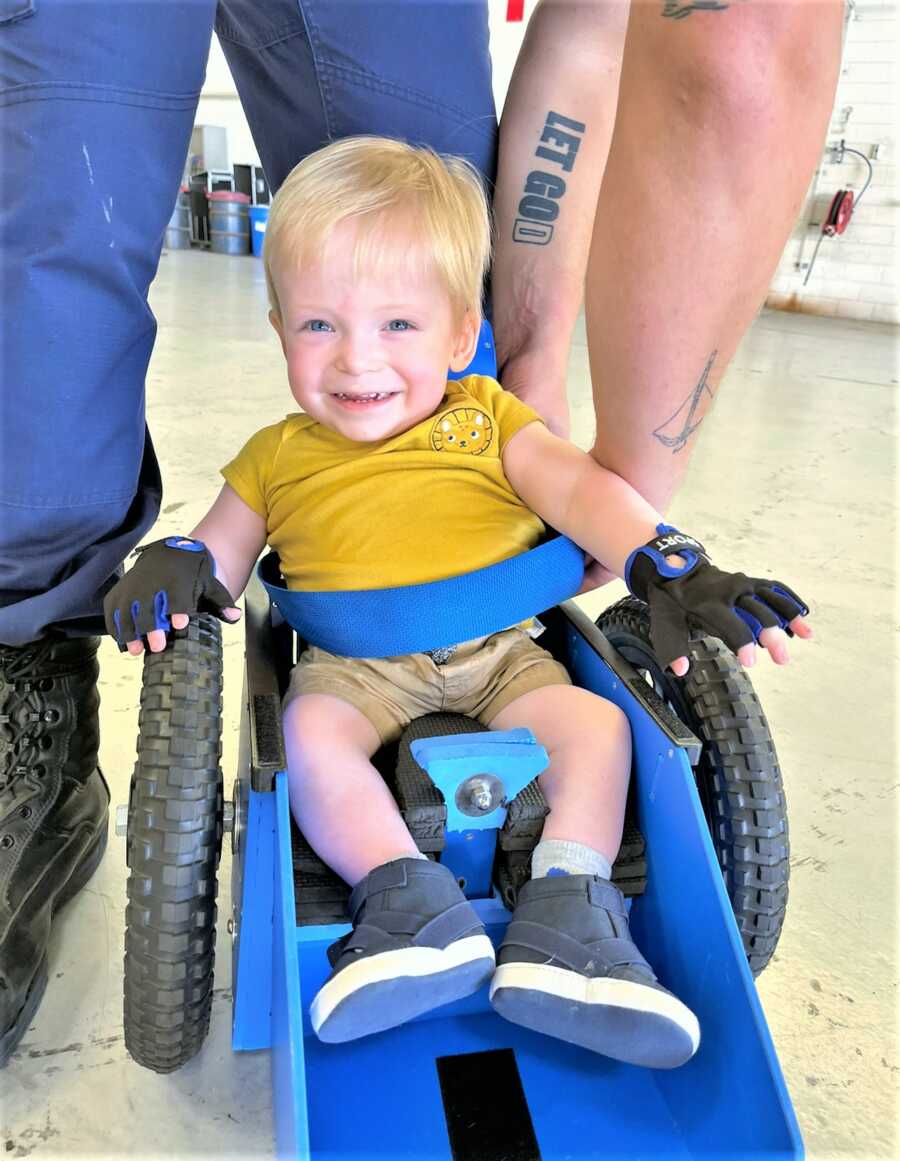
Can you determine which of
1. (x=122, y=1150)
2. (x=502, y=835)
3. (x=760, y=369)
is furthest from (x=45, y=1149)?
(x=760, y=369)

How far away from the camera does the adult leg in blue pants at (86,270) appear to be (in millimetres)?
769

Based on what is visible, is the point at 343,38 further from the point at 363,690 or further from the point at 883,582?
the point at 883,582

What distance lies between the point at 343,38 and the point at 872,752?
3.67 ft

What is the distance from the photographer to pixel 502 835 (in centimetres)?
76

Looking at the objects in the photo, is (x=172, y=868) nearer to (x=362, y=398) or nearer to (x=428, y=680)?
(x=428, y=680)

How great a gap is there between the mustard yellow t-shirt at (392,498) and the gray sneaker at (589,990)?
1.16ft

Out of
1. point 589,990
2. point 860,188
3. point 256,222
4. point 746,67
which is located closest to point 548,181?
point 746,67

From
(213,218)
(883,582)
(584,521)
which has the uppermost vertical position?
(584,521)

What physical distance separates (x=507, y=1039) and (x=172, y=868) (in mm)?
301

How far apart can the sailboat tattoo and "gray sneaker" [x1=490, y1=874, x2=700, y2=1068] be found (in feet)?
1.43

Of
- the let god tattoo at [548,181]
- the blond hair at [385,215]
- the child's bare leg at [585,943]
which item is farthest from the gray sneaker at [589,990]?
the let god tattoo at [548,181]

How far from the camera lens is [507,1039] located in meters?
0.72

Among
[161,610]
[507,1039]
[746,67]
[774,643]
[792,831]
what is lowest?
[792,831]

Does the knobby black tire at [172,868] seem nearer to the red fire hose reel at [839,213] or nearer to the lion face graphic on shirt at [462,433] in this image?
the lion face graphic on shirt at [462,433]
